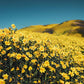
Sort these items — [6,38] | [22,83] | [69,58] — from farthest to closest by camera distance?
[69,58] → [6,38] → [22,83]

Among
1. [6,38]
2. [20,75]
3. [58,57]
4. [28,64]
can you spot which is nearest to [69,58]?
[58,57]

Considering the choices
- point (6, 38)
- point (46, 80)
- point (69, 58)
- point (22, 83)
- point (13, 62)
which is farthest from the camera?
point (69, 58)

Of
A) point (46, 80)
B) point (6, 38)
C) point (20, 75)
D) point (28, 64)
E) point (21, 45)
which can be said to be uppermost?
point (6, 38)

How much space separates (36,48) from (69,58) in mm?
1238

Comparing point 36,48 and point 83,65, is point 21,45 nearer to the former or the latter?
point 36,48

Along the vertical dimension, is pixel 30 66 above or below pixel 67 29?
below

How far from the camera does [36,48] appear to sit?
347 cm

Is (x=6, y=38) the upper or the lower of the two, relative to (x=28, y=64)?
upper

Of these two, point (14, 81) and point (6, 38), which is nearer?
point (14, 81)

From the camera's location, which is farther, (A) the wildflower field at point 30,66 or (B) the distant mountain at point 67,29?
(B) the distant mountain at point 67,29

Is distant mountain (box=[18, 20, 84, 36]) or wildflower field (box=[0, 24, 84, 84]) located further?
distant mountain (box=[18, 20, 84, 36])

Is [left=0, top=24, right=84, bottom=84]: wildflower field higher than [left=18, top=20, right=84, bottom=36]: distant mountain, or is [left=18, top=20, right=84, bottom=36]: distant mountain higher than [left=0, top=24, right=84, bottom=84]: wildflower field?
[left=18, top=20, right=84, bottom=36]: distant mountain

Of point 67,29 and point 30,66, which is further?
point 67,29

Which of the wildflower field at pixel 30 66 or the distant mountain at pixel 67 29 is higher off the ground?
the distant mountain at pixel 67 29
